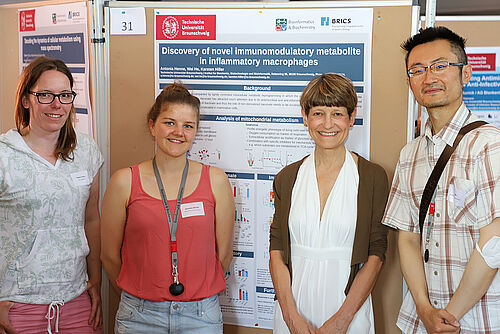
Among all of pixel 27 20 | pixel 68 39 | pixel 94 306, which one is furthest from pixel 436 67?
pixel 27 20

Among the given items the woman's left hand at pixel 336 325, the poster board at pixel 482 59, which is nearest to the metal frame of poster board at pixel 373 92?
the woman's left hand at pixel 336 325

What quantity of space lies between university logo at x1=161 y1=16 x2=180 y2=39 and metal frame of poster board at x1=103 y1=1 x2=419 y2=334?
0.22 feet

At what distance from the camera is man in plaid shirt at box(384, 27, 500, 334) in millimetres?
1991

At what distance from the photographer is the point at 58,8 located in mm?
3014

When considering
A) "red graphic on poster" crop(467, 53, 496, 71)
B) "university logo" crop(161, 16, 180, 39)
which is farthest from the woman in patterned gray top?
"red graphic on poster" crop(467, 53, 496, 71)

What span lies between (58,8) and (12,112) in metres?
0.80

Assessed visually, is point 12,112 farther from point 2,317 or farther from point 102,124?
point 2,317

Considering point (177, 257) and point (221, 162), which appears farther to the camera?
point (221, 162)

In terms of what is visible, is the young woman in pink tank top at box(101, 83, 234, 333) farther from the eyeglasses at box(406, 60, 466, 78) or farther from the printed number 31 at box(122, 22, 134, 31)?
the eyeglasses at box(406, 60, 466, 78)

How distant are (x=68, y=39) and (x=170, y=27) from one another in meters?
0.62

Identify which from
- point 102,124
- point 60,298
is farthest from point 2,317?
point 102,124

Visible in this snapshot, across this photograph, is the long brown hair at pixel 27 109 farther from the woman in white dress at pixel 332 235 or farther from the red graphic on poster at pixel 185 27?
the woman in white dress at pixel 332 235

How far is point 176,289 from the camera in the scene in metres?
2.35

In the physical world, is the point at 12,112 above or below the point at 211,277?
above
